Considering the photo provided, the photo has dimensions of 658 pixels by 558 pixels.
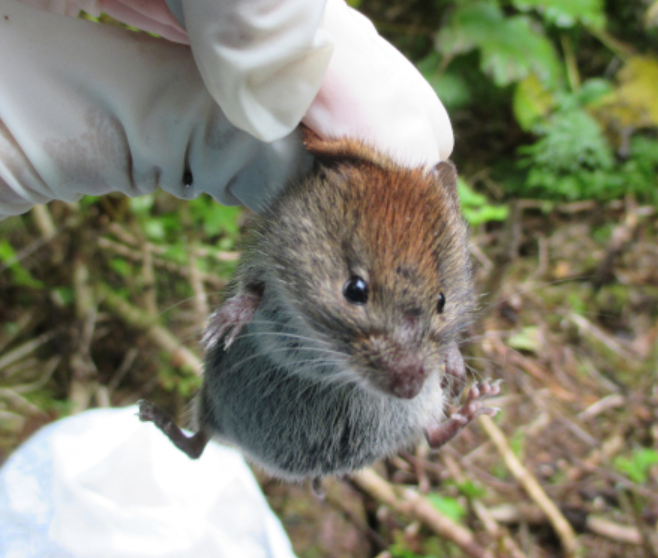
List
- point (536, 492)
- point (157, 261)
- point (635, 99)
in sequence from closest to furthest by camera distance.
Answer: point (536, 492), point (157, 261), point (635, 99)

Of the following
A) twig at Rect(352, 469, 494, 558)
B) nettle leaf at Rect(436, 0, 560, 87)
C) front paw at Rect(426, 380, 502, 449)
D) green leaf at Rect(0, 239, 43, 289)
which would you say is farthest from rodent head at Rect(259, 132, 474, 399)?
nettle leaf at Rect(436, 0, 560, 87)

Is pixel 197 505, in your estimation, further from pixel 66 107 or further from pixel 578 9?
pixel 578 9

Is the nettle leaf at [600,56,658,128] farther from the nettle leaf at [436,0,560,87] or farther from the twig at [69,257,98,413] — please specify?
the twig at [69,257,98,413]

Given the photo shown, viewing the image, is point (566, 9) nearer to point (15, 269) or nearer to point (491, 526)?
point (491, 526)

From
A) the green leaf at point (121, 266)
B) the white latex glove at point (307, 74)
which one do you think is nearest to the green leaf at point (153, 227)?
the green leaf at point (121, 266)

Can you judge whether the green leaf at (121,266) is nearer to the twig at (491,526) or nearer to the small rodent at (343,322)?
the small rodent at (343,322)

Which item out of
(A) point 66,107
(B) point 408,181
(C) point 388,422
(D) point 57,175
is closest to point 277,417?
(C) point 388,422

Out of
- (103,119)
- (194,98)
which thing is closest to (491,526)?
(194,98)
